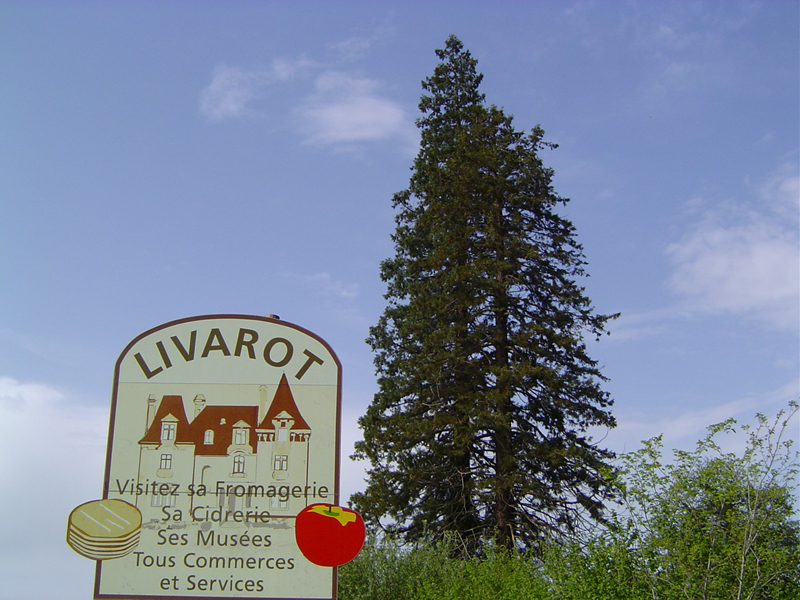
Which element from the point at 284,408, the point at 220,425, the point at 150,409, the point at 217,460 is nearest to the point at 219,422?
the point at 220,425

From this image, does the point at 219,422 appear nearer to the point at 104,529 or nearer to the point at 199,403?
the point at 199,403

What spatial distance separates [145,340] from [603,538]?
11.8 m

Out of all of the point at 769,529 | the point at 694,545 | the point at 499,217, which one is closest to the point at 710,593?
the point at 694,545

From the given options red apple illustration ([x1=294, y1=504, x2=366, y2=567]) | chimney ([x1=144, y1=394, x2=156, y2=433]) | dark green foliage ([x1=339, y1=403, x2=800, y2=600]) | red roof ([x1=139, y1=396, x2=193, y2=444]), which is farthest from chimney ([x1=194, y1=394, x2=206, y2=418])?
dark green foliage ([x1=339, y1=403, x2=800, y2=600])

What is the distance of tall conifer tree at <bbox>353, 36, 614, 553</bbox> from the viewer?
25125 mm

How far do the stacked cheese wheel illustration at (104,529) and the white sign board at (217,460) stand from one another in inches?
0.6

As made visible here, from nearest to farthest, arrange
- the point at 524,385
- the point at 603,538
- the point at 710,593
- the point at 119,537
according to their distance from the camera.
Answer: the point at 119,537 → the point at 710,593 → the point at 603,538 → the point at 524,385

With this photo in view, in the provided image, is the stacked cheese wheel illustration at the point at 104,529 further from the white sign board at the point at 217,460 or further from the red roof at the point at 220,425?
the red roof at the point at 220,425

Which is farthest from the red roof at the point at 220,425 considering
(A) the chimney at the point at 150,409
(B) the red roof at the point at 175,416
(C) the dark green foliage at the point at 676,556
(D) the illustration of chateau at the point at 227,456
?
(C) the dark green foliage at the point at 676,556

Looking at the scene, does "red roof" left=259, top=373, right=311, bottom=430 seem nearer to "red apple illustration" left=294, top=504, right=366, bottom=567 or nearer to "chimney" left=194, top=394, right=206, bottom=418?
"chimney" left=194, top=394, right=206, bottom=418

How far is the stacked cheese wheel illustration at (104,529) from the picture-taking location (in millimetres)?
11523

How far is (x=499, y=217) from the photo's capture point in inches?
1124

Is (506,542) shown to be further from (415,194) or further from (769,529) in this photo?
(415,194)

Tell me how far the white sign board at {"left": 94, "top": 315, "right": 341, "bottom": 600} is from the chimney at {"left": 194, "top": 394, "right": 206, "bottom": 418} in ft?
0.05
